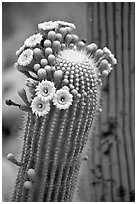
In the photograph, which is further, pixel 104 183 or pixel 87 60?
pixel 104 183

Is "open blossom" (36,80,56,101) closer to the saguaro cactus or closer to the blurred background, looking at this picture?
the saguaro cactus

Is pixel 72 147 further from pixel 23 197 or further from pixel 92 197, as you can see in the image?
pixel 92 197

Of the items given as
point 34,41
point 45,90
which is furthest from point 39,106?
point 34,41

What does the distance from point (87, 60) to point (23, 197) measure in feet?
1.27

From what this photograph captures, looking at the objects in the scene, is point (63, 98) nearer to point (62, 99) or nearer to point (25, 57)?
point (62, 99)

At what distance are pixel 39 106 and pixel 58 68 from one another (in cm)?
10

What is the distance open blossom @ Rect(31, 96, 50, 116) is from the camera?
2.95 feet

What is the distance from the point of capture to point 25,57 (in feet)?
3.14

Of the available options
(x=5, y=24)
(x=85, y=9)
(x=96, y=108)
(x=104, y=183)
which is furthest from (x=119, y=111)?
(x=96, y=108)

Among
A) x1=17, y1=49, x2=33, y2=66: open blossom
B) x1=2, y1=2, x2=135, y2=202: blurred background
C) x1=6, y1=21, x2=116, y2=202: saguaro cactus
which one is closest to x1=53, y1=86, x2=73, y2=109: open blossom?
x1=6, y1=21, x2=116, y2=202: saguaro cactus

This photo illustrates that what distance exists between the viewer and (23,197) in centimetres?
101

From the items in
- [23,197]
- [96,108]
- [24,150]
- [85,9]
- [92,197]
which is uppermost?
[85,9]

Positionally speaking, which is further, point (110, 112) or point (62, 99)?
point (110, 112)

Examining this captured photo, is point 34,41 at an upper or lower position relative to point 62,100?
upper
